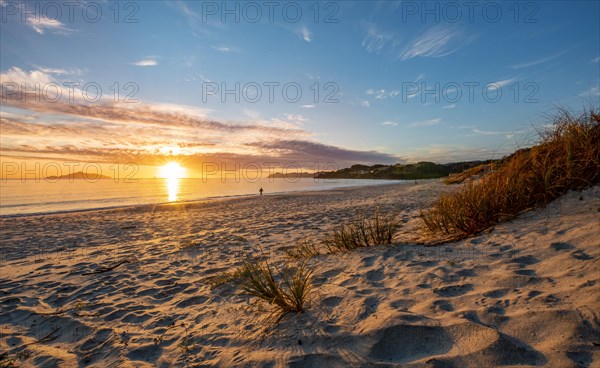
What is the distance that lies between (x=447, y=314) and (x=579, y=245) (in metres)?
2.13

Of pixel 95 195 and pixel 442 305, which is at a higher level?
pixel 442 305

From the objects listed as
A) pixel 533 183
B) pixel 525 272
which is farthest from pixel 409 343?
pixel 533 183

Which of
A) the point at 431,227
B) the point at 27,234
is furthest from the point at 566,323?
the point at 27,234

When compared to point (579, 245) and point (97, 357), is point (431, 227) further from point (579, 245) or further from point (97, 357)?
point (97, 357)

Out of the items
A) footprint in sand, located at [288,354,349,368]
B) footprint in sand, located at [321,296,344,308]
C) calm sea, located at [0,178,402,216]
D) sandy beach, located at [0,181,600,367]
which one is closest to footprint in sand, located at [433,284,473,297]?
sandy beach, located at [0,181,600,367]

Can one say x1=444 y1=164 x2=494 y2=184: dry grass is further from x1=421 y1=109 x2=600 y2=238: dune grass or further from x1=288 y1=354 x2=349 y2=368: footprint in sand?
x1=288 y1=354 x2=349 y2=368: footprint in sand

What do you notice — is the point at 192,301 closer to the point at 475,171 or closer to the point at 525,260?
the point at 525,260

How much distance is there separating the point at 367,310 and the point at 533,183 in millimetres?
4085

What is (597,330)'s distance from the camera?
86.7 inches

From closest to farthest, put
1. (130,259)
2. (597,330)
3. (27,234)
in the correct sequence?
1. (597,330)
2. (130,259)
3. (27,234)

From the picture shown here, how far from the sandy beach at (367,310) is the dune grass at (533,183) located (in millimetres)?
251

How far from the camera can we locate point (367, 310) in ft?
10.1

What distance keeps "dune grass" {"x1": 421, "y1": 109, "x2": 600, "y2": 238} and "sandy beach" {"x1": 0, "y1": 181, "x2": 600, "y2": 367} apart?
0.25 metres

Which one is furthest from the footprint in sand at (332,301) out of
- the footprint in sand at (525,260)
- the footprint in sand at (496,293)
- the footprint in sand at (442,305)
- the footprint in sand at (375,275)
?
the footprint in sand at (525,260)
